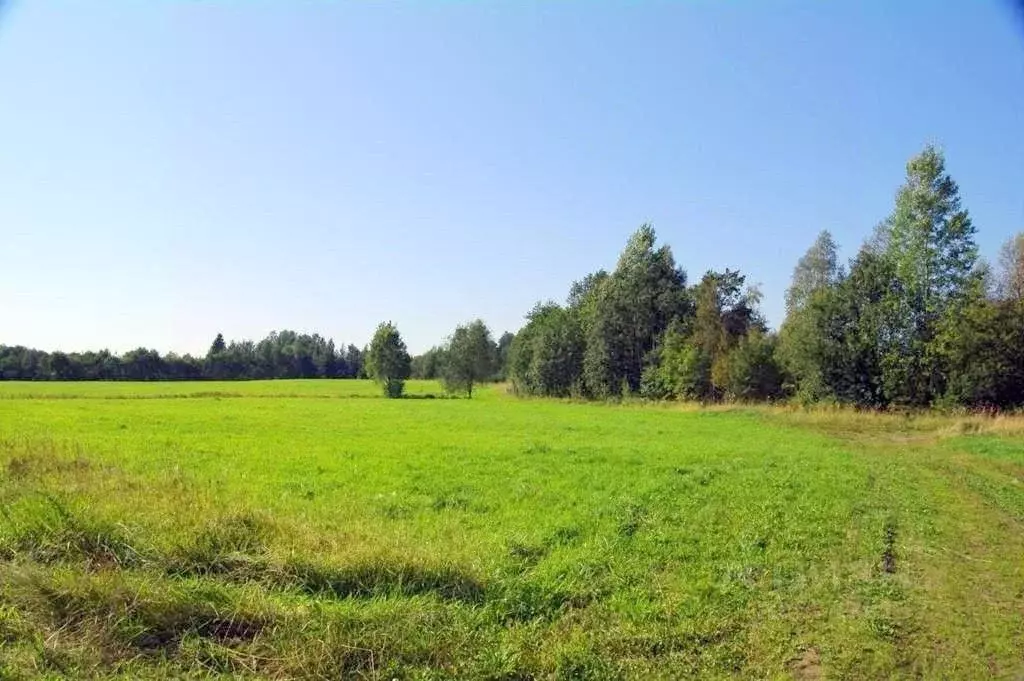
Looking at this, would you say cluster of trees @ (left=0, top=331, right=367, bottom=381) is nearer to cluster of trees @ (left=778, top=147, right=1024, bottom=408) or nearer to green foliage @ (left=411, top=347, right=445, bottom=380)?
green foliage @ (left=411, top=347, right=445, bottom=380)

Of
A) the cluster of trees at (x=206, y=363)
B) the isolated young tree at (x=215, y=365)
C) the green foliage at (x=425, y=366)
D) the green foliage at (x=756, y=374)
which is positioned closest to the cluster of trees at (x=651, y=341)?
the green foliage at (x=756, y=374)

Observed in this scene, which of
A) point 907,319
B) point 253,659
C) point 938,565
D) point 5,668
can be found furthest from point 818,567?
point 907,319

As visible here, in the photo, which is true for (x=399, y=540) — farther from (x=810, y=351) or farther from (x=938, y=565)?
(x=810, y=351)

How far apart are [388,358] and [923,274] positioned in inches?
2367

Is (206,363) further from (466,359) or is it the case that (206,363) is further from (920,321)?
(920,321)

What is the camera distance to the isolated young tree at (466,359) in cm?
8500

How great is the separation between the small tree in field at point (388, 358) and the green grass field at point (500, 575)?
2712 inches

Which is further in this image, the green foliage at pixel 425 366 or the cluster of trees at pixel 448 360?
the green foliage at pixel 425 366

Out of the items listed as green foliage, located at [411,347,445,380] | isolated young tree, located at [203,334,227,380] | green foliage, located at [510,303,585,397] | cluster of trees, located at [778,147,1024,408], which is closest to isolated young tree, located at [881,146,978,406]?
cluster of trees, located at [778,147,1024,408]

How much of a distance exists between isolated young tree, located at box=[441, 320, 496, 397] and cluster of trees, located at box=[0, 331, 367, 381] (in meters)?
28.1

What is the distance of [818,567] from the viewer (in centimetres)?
820

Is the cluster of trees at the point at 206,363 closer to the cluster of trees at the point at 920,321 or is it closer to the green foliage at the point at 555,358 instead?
the green foliage at the point at 555,358

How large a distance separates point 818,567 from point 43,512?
8889mm

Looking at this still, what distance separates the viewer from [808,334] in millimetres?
42844
